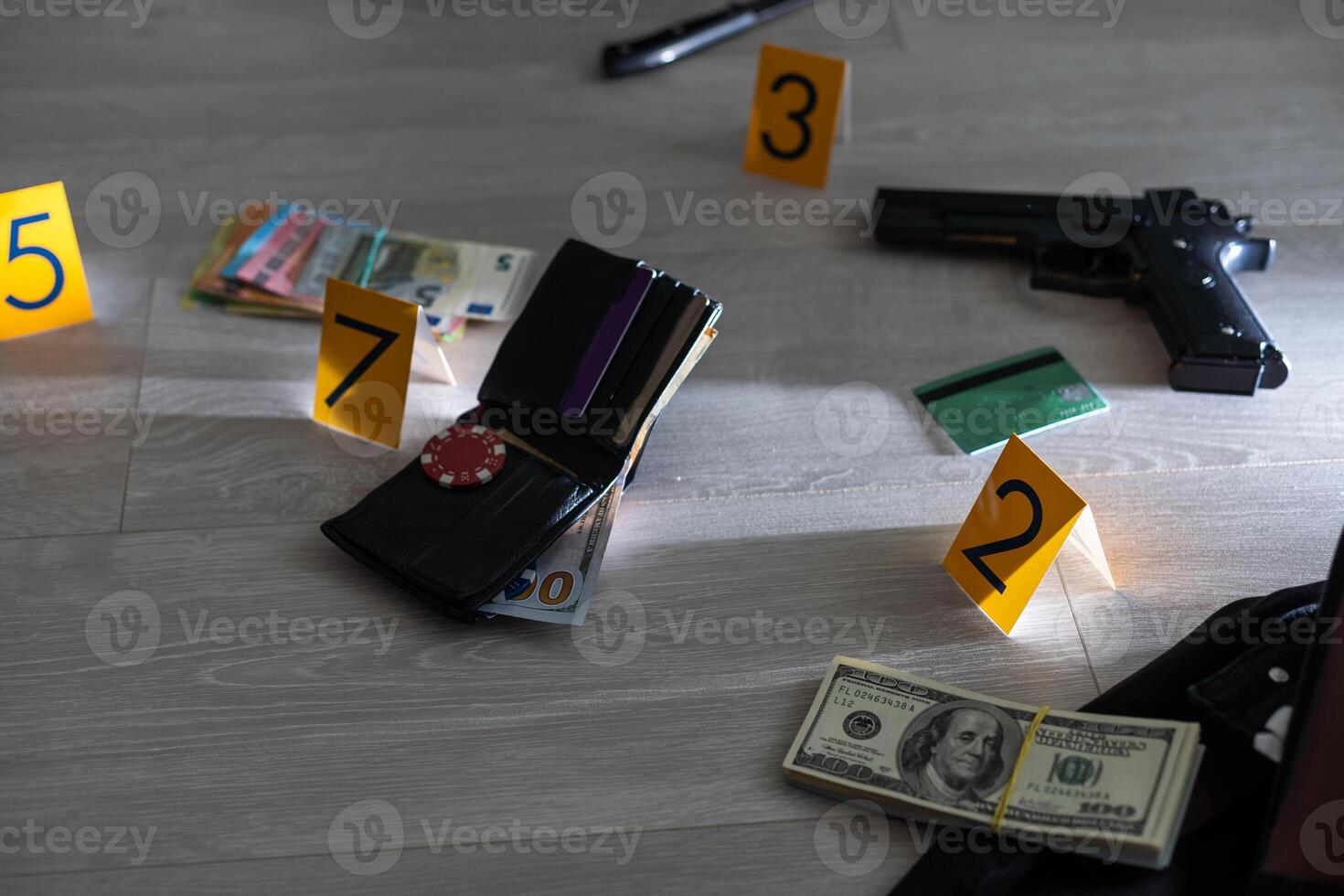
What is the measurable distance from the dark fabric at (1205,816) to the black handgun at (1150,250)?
42cm

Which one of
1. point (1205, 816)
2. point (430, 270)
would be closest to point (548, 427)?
point (430, 270)

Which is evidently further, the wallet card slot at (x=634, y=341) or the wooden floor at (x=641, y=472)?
the wallet card slot at (x=634, y=341)

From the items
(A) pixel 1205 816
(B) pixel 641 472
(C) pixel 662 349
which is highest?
(C) pixel 662 349

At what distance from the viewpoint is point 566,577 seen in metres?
1.18

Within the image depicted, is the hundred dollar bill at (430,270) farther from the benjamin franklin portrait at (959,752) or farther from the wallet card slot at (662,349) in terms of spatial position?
the benjamin franklin portrait at (959,752)

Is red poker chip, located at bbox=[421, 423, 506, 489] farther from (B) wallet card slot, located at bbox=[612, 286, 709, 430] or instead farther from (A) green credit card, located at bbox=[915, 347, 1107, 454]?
(A) green credit card, located at bbox=[915, 347, 1107, 454]

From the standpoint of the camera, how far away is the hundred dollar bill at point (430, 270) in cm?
150

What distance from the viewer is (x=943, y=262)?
5.22ft

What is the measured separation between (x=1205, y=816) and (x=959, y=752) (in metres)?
0.19

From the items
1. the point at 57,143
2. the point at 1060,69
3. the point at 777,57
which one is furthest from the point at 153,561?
the point at 1060,69

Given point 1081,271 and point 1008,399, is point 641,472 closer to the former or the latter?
point 1008,399

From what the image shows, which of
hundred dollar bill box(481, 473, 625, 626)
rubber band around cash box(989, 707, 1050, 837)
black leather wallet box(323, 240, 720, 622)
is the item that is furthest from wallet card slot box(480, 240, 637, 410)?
rubber band around cash box(989, 707, 1050, 837)

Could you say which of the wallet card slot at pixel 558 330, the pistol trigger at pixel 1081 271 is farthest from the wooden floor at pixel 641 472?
the wallet card slot at pixel 558 330

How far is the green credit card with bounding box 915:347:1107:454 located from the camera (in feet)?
4.44
